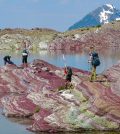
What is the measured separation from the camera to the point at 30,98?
5644 centimetres

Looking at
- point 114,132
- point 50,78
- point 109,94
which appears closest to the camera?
point 114,132

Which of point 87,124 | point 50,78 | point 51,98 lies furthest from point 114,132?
point 50,78

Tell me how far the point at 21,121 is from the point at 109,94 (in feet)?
31.7

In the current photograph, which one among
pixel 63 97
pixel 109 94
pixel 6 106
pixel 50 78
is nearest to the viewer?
pixel 109 94

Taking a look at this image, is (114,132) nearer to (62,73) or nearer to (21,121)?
(21,121)

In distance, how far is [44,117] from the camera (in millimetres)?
48094

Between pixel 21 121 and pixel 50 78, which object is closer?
pixel 21 121

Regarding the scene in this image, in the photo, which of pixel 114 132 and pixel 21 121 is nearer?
pixel 114 132

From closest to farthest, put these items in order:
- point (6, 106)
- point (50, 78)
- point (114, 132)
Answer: point (114, 132) → point (6, 106) → point (50, 78)

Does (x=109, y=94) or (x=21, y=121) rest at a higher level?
(x=109, y=94)

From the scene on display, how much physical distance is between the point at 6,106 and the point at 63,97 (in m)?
7.30

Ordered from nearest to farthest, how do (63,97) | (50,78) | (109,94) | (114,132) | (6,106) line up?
(114,132), (109,94), (63,97), (6,106), (50,78)

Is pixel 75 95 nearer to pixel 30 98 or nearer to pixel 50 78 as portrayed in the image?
pixel 30 98

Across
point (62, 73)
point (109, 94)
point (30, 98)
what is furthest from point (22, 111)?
point (62, 73)
